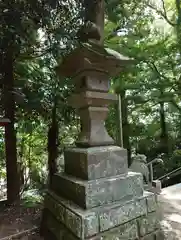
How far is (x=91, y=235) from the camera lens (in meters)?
2.02

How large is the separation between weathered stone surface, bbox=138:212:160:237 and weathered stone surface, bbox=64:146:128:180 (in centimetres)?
57

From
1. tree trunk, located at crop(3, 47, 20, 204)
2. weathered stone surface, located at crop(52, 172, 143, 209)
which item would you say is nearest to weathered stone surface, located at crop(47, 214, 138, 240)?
weathered stone surface, located at crop(52, 172, 143, 209)

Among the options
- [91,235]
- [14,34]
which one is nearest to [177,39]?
[14,34]

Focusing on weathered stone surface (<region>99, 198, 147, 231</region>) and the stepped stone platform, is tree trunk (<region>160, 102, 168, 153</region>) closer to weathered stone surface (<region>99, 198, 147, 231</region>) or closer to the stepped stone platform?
the stepped stone platform

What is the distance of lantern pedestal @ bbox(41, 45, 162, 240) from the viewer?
83.8 inches

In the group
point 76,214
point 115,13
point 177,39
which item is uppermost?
point 177,39

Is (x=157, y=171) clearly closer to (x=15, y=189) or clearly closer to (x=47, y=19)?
(x=15, y=189)

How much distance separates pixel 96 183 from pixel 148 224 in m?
0.85

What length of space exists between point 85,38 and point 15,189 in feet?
10.1

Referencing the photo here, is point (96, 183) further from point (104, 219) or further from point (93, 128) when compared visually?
point (93, 128)

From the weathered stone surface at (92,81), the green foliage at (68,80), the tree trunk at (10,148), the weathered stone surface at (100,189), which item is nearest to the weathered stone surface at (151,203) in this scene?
the weathered stone surface at (100,189)

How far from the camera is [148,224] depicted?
2.46 meters

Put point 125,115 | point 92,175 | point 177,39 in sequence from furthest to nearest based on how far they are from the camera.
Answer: point 125,115 → point 177,39 → point 92,175

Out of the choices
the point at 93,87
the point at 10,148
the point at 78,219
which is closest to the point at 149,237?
the point at 78,219
